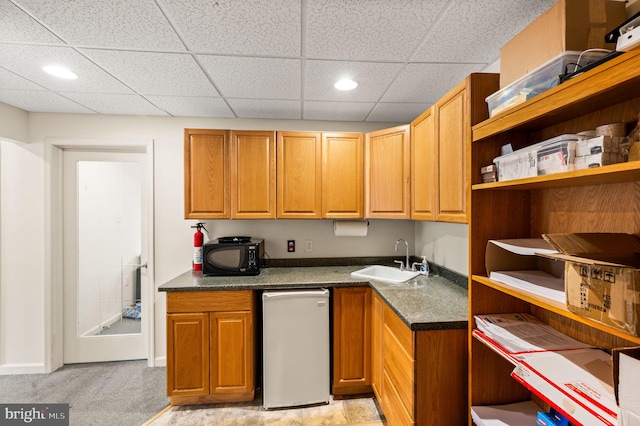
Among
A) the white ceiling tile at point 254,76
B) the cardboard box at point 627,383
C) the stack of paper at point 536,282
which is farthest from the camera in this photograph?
the white ceiling tile at point 254,76

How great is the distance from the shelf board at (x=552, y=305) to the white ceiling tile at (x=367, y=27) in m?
1.22

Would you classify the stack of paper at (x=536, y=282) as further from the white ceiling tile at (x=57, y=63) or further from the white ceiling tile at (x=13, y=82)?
the white ceiling tile at (x=13, y=82)

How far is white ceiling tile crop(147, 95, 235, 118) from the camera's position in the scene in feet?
7.39

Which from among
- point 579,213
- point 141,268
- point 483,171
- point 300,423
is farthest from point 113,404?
point 579,213

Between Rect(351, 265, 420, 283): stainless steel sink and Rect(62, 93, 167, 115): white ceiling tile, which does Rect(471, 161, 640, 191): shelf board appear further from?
Rect(62, 93, 167, 115): white ceiling tile

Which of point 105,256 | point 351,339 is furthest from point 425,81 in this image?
point 105,256

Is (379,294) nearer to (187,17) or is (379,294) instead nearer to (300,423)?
(300,423)

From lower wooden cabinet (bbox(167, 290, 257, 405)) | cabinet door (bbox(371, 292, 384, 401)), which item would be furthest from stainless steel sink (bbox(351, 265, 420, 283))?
lower wooden cabinet (bbox(167, 290, 257, 405))

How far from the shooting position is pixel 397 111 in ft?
8.32

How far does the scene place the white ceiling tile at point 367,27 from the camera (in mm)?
1217

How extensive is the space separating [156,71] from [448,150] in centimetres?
190

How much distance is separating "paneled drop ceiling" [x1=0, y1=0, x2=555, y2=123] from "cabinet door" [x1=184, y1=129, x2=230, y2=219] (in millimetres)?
289

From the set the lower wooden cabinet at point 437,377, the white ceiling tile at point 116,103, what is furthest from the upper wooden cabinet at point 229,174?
the lower wooden cabinet at point 437,377

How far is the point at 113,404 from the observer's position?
213cm
